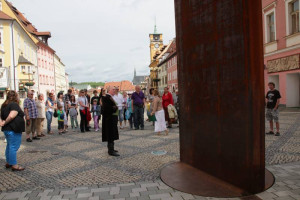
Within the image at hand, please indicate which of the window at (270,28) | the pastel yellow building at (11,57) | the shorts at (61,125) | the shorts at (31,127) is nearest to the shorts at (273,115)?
the shorts at (61,125)

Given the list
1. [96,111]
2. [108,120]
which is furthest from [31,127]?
[108,120]

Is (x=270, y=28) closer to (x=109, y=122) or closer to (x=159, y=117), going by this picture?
(x=159, y=117)

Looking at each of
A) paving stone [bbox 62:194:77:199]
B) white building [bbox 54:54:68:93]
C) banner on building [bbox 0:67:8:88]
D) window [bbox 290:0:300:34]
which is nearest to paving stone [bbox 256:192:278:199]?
paving stone [bbox 62:194:77:199]

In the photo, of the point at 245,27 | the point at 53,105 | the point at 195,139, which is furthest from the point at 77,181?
the point at 53,105

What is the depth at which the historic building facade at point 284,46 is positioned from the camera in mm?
16203

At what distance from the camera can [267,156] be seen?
5.49 m

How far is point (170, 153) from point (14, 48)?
98.4 feet

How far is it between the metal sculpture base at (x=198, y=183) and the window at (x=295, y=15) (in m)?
15.1

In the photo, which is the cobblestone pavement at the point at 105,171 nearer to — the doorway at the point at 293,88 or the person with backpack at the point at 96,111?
the person with backpack at the point at 96,111

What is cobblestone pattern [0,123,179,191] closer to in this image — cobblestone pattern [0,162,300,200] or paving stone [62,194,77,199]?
cobblestone pattern [0,162,300,200]

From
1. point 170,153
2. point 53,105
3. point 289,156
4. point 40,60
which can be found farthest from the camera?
point 40,60

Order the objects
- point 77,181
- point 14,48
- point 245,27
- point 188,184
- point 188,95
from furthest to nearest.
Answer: point 14,48, point 188,95, point 77,181, point 188,184, point 245,27

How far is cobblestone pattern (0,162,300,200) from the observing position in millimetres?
3523

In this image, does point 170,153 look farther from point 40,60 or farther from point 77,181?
point 40,60
